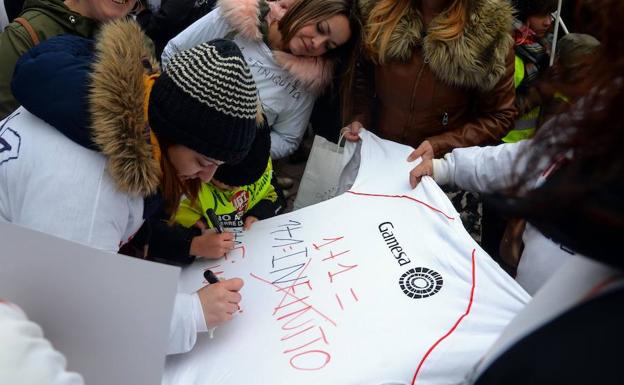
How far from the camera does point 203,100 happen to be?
44.1 inches

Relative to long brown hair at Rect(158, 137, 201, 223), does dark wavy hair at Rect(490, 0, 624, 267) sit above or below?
above

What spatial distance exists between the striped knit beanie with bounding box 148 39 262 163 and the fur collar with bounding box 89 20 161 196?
0.05m

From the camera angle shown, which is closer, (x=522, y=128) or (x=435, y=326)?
(x=435, y=326)

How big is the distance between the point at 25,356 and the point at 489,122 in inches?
65.9

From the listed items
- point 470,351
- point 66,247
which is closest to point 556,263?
point 470,351

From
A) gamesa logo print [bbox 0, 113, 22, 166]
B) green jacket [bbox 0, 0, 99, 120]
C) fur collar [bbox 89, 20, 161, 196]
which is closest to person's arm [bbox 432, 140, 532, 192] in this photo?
fur collar [bbox 89, 20, 161, 196]

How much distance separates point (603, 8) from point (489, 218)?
1.44m

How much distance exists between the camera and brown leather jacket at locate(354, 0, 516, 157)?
1771mm

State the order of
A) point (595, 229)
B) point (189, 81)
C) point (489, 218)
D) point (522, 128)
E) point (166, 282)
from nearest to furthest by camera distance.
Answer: point (595, 229), point (166, 282), point (189, 81), point (489, 218), point (522, 128)

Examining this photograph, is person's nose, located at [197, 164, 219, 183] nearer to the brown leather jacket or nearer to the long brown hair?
the long brown hair

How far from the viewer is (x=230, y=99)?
114cm

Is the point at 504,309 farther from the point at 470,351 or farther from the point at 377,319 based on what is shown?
the point at 377,319

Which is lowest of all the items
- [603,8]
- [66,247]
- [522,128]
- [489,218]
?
[489,218]

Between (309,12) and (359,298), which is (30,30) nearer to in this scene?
(309,12)
